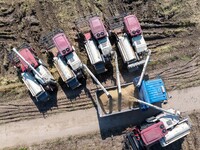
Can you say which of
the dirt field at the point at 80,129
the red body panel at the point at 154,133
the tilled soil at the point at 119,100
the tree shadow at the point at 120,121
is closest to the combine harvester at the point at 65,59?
the tilled soil at the point at 119,100

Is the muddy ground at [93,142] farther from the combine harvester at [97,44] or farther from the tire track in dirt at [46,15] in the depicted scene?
the tire track in dirt at [46,15]

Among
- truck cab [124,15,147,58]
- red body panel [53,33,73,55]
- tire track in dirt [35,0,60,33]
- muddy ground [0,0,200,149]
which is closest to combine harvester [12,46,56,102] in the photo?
muddy ground [0,0,200,149]

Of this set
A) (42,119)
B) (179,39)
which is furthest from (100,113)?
(179,39)

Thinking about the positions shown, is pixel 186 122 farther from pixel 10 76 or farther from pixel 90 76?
pixel 10 76

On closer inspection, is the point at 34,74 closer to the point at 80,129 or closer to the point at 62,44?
the point at 62,44

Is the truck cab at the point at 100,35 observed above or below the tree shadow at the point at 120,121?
above

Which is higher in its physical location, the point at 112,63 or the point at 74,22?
the point at 74,22
